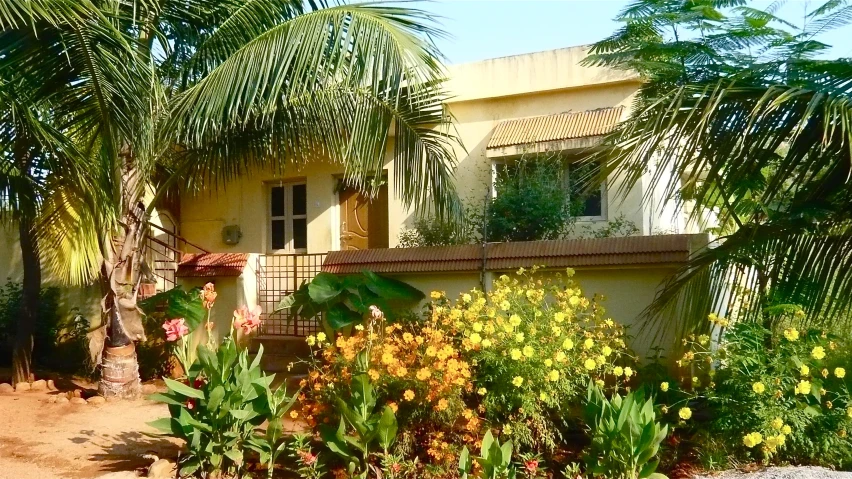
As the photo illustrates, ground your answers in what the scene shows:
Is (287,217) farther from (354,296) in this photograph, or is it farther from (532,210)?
(532,210)

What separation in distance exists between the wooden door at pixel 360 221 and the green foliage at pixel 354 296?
388 centimetres

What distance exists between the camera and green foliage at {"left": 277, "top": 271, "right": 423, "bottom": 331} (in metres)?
7.64

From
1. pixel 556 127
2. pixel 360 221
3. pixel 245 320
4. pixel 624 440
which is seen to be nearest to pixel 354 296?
pixel 245 320

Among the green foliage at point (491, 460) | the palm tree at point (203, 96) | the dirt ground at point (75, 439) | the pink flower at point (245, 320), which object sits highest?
the palm tree at point (203, 96)

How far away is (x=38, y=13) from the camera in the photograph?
19.1ft

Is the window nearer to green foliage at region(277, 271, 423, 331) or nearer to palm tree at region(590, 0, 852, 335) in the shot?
green foliage at region(277, 271, 423, 331)

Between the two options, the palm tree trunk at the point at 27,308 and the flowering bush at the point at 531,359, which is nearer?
the flowering bush at the point at 531,359

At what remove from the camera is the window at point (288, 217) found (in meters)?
12.3

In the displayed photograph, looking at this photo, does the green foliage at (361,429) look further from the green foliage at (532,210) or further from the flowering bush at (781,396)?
the green foliage at (532,210)

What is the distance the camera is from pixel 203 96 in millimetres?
6730

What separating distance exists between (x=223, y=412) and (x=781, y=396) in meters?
3.85

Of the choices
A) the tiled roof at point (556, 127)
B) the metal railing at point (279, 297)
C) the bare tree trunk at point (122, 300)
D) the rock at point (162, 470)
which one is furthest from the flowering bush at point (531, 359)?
the tiled roof at point (556, 127)

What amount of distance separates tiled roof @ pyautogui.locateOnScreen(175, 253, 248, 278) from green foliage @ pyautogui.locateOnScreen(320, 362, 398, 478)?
13.8ft

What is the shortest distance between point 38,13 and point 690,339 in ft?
18.2
